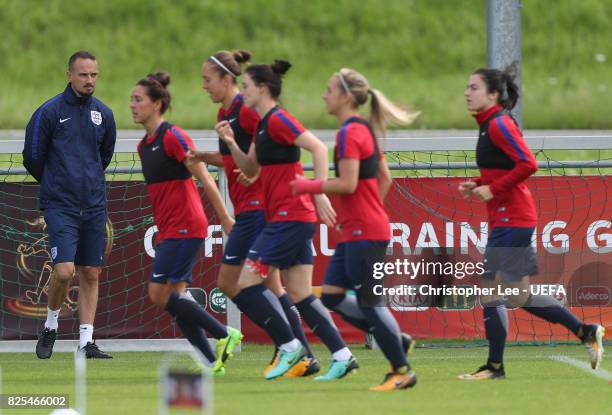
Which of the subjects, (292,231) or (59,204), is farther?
(59,204)

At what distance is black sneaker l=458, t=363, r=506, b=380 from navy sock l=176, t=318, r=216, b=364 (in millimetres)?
1717

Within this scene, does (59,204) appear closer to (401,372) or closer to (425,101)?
(401,372)

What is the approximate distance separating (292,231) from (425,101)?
1916 cm

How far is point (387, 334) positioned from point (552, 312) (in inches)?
57.0

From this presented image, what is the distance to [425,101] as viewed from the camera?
1079 inches

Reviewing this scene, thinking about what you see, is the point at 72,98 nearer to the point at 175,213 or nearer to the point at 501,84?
the point at 175,213

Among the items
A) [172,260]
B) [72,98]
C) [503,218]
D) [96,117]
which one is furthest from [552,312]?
[72,98]

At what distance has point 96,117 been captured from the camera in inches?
408

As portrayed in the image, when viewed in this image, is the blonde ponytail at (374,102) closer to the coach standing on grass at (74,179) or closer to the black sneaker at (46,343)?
the coach standing on grass at (74,179)

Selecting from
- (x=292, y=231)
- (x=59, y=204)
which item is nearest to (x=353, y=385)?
(x=292, y=231)

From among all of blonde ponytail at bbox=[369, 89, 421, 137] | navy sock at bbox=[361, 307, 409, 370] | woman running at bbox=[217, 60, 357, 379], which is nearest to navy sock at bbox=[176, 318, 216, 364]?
woman running at bbox=[217, 60, 357, 379]

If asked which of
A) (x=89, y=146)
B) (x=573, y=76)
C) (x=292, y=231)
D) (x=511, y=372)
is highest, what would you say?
(x=573, y=76)

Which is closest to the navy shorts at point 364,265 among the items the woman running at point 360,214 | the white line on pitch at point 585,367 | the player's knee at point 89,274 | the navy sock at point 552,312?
the woman running at point 360,214

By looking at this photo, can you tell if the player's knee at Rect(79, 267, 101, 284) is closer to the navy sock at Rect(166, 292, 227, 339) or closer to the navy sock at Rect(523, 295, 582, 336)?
the navy sock at Rect(166, 292, 227, 339)
